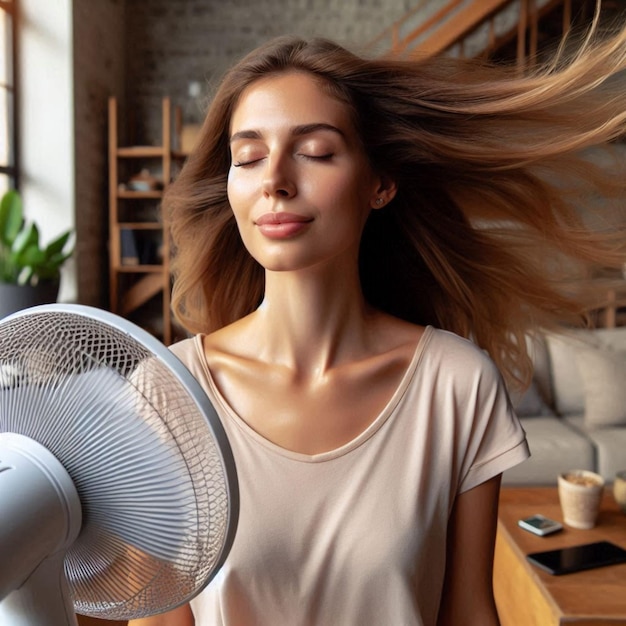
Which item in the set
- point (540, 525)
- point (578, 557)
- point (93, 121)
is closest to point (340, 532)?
point (578, 557)

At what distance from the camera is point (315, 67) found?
872mm

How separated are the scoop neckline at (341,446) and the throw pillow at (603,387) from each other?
7.64 feet

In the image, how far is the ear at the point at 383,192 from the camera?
94cm

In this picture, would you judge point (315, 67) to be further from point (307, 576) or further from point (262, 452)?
point (307, 576)

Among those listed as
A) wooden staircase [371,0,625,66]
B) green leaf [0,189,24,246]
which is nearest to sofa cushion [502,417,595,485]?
green leaf [0,189,24,246]

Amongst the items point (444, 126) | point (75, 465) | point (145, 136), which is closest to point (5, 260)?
point (145, 136)

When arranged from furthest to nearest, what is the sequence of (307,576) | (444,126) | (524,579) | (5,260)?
(5,260), (524,579), (444,126), (307,576)

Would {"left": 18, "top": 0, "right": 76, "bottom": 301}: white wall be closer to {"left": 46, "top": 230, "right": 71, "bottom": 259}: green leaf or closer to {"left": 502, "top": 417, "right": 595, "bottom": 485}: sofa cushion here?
{"left": 46, "top": 230, "right": 71, "bottom": 259}: green leaf

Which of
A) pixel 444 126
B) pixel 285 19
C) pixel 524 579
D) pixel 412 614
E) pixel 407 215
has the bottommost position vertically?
pixel 524 579

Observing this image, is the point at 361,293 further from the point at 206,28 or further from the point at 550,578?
the point at 206,28

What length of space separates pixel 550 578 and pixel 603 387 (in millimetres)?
1610

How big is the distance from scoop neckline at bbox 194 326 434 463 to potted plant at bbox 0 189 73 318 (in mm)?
2693

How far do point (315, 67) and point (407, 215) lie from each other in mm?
291

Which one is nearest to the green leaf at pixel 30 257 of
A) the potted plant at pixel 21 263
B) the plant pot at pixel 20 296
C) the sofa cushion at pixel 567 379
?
the potted plant at pixel 21 263
